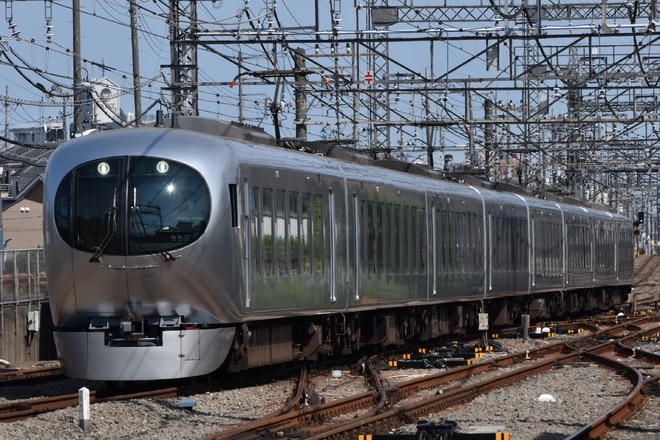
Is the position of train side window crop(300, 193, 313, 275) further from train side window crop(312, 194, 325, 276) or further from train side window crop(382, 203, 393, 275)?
train side window crop(382, 203, 393, 275)

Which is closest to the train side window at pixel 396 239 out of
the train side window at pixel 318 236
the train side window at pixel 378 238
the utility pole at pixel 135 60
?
the train side window at pixel 378 238

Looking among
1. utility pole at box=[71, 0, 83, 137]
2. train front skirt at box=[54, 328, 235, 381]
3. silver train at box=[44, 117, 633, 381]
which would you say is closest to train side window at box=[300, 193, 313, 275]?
silver train at box=[44, 117, 633, 381]

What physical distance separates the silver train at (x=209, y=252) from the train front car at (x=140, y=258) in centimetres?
1

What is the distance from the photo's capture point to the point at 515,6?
78.8ft

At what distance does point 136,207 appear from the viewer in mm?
14180

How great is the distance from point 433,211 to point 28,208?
33.0 metres

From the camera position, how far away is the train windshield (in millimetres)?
14125

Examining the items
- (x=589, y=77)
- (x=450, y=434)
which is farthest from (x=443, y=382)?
(x=589, y=77)

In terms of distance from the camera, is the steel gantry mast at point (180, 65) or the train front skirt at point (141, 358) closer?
the train front skirt at point (141, 358)

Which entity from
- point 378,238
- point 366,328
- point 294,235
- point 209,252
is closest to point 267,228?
point 294,235

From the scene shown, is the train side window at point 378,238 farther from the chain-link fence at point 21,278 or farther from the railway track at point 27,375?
the chain-link fence at point 21,278

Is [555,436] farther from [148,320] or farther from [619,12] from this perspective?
[619,12]

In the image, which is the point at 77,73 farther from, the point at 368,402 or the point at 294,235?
the point at 368,402

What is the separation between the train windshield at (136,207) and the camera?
14125mm
